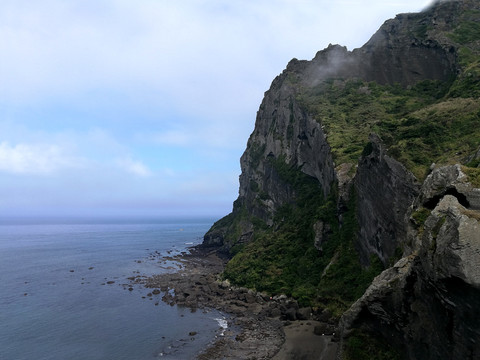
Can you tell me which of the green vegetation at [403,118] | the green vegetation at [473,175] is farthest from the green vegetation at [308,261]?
the green vegetation at [473,175]

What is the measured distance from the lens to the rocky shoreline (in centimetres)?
3875

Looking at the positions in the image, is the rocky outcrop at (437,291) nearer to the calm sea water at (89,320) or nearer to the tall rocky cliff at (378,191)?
the tall rocky cliff at (378,191)

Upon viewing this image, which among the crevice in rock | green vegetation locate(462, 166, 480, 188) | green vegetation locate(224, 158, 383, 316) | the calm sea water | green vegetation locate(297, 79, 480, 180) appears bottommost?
the calm sea water

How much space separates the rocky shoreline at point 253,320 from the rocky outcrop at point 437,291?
49.6 feet

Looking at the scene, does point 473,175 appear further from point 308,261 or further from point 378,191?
point 308,261

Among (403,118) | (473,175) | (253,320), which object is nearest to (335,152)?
(403,118)

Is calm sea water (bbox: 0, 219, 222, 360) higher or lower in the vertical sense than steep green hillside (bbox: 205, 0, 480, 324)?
lower

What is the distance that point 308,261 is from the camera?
2413 inches

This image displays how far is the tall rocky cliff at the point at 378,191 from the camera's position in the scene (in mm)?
18766

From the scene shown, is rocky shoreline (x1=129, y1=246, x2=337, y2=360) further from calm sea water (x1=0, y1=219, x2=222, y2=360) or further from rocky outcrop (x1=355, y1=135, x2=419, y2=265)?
rocky outcrop (x1=355, y1=135, x2=419, y2=265)

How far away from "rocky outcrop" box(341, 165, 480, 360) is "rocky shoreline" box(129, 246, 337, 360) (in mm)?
15106

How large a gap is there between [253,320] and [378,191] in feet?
82.2

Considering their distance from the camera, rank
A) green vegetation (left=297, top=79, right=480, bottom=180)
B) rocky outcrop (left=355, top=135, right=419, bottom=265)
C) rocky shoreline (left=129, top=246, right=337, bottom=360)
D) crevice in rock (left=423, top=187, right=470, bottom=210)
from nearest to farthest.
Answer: crevice in rock (left=423, top=187, right=470, bottom=210) < rocky outcrop (left=355, top=135, right=419, bottom=265) < rocky shoreline (left=129, top=246, right=337, bottom=360) < green vegetation (left=297, top=79, right=480, bottom=180)

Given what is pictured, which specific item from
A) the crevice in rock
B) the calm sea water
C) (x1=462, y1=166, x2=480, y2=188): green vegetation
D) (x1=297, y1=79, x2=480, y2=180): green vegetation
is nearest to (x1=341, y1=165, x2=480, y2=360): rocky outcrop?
the crevice in rock
